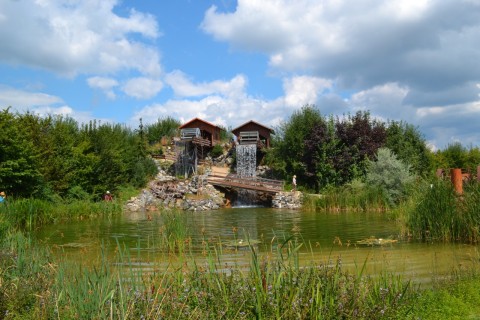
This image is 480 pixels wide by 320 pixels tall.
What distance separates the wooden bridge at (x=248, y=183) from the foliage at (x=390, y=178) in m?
8.84

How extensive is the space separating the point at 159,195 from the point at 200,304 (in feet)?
96.1

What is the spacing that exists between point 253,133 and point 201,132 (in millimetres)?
5795

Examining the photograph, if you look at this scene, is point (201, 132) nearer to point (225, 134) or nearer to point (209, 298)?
point (225, 134)

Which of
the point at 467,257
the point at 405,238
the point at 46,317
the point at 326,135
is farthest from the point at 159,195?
the point at 46,317

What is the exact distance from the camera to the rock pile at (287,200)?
2910cm

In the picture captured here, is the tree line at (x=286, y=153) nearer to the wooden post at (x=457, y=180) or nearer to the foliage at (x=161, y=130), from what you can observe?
the foliage at (x=161, y=130)

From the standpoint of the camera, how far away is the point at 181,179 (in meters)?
36.8

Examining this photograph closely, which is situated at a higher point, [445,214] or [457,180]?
[457,180]

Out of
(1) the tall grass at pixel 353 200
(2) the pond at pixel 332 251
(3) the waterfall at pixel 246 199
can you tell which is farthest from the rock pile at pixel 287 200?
(2) the pond at pixel 332 251

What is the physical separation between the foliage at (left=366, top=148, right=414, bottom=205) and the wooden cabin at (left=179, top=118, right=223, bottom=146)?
19.2 meters

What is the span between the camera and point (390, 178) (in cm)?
2361

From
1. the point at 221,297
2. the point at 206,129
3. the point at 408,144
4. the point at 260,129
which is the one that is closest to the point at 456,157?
the point at 408,144

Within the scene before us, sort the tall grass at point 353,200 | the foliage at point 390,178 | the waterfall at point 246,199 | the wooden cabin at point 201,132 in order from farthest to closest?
the wooden cabin at point 201,132 < the waterfall at point 246,199 < the foliage at point 390,178 < the tall grass at point 353,200

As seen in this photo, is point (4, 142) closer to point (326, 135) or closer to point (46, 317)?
point (46, 317)
